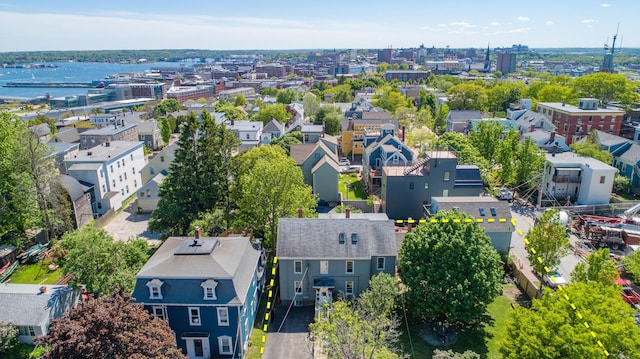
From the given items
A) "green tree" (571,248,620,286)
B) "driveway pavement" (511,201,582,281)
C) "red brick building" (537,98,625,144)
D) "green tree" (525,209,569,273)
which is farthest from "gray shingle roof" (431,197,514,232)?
"red brick building" (537,98,625,144)

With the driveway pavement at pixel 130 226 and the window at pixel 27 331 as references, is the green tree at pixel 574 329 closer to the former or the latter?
the window at pixel 27 331

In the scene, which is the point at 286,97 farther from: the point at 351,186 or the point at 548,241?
the point at 548,241

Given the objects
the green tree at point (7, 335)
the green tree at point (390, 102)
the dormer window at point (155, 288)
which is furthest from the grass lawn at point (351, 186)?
the green tree at point (390, 102)

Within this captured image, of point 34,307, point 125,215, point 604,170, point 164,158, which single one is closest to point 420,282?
point 34,307

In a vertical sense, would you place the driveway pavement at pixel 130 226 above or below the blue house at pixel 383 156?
below

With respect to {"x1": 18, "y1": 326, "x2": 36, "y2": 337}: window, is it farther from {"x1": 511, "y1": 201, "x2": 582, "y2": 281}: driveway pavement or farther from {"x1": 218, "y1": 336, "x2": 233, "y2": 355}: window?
{"x1": 511, "y1": 201, "x2": 582, "y2": 281}: driveway pavement

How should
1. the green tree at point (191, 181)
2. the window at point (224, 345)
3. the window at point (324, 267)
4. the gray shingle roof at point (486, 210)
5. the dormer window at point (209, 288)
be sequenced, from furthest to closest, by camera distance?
1. the green tree at point (191, 181)
2. the gray shingle roof at point (486, 210)
3. the window at point (324, 267)
4. the window at point (224, 345)
5. the dormer window at point (209, 288)
